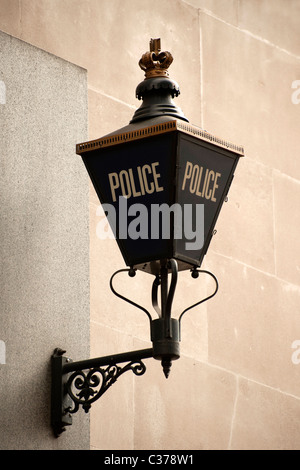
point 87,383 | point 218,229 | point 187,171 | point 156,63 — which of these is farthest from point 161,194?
point 218,229

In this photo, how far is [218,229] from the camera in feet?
23.7

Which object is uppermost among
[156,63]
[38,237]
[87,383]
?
[156,63]

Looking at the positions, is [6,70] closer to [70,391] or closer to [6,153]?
[6,153]

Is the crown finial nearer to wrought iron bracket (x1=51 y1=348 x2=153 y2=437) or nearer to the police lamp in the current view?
the police lamp

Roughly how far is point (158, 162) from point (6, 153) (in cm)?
82

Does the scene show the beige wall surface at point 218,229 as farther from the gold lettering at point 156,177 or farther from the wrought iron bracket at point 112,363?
the gold lettering at point 156,177

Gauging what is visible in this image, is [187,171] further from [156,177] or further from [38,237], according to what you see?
[38,237]

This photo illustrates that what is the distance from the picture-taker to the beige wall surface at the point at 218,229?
639 cm

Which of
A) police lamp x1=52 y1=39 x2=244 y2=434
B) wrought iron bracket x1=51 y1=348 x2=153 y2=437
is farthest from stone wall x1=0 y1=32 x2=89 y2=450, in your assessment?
police lamp x1=52 y1=39 x2=244 y2=434

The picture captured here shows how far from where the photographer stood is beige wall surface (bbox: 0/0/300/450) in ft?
21.0

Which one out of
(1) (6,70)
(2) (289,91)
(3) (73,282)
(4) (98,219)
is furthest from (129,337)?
(2) (289,91)

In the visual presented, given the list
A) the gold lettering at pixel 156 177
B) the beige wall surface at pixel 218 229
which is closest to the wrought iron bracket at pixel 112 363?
A: the gold lettering at pixel 156 177

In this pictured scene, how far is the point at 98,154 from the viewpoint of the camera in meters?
4.41

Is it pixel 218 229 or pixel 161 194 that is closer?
pixel 161 194
